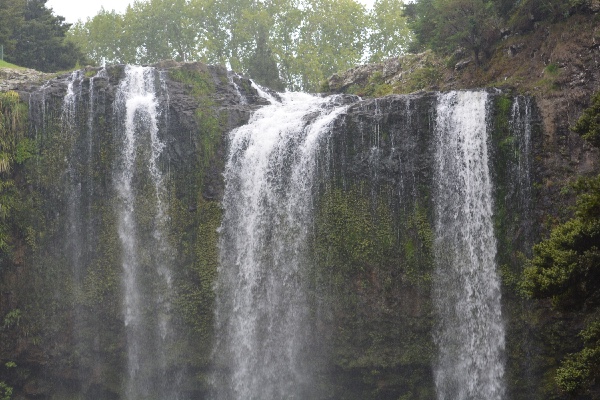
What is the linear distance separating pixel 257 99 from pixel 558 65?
36.3 feet

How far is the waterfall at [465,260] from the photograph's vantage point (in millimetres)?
20578

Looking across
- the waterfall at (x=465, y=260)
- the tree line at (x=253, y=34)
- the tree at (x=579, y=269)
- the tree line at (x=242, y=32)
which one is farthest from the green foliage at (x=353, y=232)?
the tree line at (x=242, y=32)

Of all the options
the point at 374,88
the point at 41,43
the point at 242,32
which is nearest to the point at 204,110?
the point at 374,88

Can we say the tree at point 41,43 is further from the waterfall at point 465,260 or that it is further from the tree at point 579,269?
the tree at point 579,269

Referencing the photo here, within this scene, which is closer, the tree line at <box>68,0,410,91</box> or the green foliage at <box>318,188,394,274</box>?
the green foliage at <box>318,188,394,274</box>

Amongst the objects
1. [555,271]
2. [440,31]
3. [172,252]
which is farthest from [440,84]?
[555,271]

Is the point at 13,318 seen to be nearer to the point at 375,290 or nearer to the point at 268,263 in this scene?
the point at 268,263

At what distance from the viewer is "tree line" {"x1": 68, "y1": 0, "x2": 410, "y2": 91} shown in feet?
166

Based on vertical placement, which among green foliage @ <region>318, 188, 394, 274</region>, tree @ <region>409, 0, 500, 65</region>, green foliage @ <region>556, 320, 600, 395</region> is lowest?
green foliage @ <region>556, 320, 600, 395</region>

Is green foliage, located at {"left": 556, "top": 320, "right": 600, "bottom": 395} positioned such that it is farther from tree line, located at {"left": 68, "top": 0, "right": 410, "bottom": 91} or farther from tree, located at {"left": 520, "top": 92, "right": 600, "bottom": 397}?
tree line, located at {"left": 68, "top": 0, "right": 410, "bottom": 91}

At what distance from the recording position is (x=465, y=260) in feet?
69.8

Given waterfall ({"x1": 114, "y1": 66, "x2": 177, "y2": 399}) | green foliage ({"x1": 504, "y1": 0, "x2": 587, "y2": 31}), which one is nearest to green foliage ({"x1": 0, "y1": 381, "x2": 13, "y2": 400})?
waterfall ({"x1": 114, "y1": 66, "x2": 177, "y2": 399})

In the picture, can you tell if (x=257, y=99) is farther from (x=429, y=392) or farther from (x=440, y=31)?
(x=429, y=392)

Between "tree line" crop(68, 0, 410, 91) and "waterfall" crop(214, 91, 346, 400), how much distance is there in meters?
26.4
